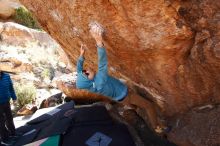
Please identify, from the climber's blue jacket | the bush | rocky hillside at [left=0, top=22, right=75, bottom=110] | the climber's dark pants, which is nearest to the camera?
the climber's blue jacket

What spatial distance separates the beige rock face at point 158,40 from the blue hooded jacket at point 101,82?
0.54 m

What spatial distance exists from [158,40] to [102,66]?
2.72 feet

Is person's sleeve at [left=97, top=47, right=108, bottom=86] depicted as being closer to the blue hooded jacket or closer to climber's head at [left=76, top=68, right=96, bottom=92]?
the blue hooded jacket

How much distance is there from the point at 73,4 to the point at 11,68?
10754 mm

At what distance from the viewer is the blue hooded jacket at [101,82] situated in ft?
15.5

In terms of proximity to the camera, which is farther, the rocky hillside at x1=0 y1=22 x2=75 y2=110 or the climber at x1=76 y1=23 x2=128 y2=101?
the rocky hillside at x1=0 y1=22 x2=75 y2=110

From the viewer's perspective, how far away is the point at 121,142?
21.4ft

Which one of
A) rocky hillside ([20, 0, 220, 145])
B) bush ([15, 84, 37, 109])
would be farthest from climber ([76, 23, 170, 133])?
bush ([15, 84, 37, 109])

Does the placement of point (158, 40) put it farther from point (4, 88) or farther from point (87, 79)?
point (4, 88)

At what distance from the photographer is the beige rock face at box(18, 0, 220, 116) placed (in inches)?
174

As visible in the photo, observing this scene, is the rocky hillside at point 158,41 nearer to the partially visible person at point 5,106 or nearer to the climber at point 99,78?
the climber at point 99,78

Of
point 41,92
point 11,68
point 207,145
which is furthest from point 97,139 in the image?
point 11,68

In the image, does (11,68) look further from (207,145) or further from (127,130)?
(207,145)

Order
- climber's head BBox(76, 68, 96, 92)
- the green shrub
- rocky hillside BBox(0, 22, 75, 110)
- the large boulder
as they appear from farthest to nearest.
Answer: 1. the green shrub
2. the large boulder
3. rocky hillside BBox(0, 22, 75, 110)
4. climber's head BBox(76, 68, 96, 92)
